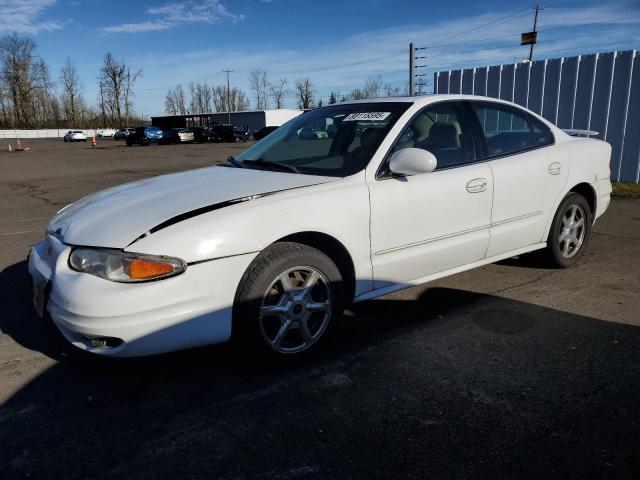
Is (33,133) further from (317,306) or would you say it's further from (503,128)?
(317,306)

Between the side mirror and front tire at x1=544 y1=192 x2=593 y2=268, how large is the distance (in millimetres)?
1920

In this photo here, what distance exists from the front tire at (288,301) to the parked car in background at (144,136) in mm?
41753

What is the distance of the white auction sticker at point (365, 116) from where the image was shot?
11.9 feet

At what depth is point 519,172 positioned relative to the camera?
3.99 metres

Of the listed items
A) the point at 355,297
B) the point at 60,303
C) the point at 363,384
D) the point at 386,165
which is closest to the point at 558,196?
the point at 386,165

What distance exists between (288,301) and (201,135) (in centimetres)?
4473

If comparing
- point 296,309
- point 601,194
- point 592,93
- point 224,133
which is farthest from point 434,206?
point 224,133

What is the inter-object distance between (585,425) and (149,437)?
203 cm

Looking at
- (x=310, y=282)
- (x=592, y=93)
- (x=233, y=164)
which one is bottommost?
(x=310, y=282)

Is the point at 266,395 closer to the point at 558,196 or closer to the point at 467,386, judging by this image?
the point at 467,386

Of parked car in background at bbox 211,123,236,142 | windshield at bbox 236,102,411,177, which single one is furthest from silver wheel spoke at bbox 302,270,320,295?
parked car in background at bbox 211,123,236,142

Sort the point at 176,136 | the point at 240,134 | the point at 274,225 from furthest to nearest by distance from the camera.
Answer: the point at 240,134 → the point at 176,136 → the point at 274,225

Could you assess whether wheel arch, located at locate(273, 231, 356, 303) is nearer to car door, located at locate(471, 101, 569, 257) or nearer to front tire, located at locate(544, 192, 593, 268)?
car door, located at locate(471, 101, 569, 257)

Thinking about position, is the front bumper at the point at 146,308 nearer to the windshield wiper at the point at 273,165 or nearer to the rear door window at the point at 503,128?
the windshield wiper at the point at 273,165
